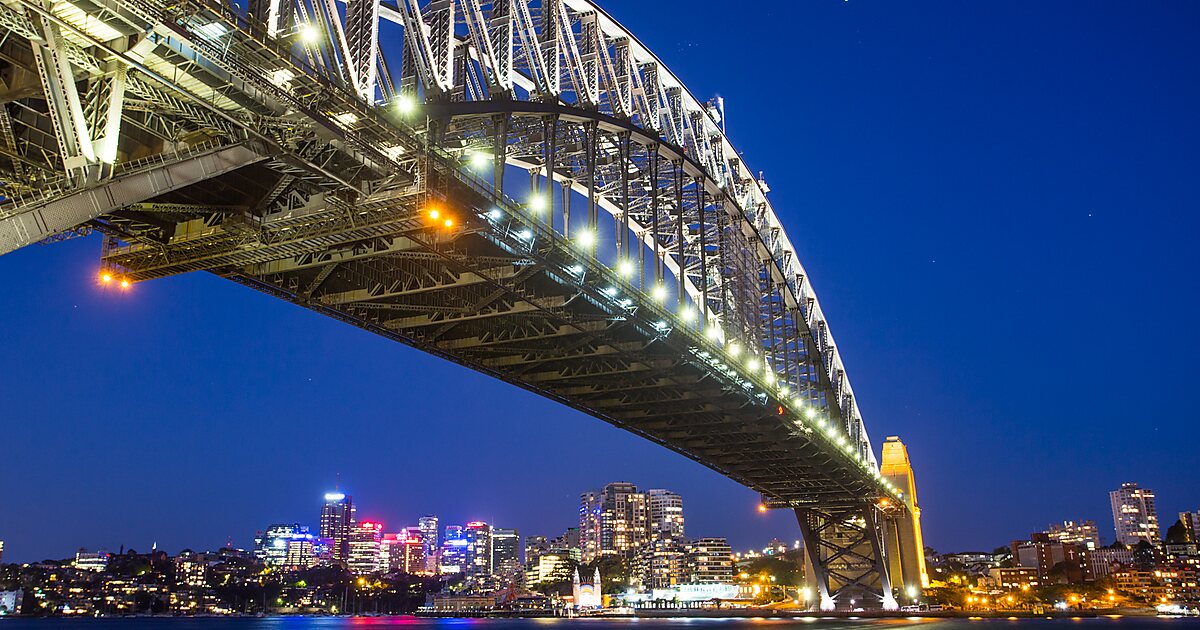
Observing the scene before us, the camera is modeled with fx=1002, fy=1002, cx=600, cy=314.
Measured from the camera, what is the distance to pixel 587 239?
38625 millimetres

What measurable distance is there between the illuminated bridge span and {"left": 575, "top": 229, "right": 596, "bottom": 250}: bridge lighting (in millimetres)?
86

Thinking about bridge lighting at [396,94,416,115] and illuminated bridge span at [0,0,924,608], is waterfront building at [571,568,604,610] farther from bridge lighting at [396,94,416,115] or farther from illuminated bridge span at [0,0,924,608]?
bridge lighting at [396,94,416,115]

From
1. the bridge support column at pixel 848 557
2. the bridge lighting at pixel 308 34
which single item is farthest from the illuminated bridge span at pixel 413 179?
the bridge support column at pixel 848 557

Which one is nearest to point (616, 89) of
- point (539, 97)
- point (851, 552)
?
point (539, 97)

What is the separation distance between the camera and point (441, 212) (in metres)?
27.6

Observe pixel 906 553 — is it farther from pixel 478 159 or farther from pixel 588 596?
pixel 588 596

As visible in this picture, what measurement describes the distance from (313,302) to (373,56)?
13970mm

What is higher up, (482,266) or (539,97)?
(539,97)

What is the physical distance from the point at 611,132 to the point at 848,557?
6986 centimetres

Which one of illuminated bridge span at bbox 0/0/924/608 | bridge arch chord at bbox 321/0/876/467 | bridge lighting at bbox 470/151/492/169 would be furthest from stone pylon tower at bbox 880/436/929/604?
bridge lighting at bbox 470/151/492/169

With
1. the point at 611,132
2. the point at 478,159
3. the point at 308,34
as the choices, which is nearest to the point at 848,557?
the point at 611,132

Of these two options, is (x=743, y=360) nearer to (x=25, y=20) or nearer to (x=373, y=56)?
(x=373, y=56)

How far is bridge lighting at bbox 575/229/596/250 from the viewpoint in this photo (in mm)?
38219

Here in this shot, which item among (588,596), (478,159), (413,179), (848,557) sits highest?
(478,159)
